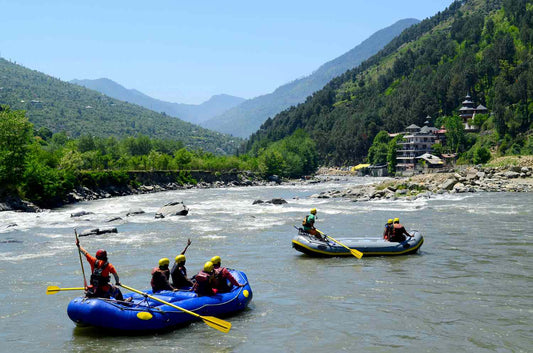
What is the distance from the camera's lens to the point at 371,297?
58.3 ft

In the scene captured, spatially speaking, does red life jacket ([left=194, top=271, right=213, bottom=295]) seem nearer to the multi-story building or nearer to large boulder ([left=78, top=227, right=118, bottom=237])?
large boulder ([left=78, top=227, right=118, bottom=237])

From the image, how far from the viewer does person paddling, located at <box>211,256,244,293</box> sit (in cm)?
1631

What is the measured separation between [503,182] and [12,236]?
186 feet

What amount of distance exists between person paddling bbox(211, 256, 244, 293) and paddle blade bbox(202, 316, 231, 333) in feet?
5.46

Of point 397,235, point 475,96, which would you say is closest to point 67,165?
point 397,235

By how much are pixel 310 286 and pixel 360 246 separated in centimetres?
599


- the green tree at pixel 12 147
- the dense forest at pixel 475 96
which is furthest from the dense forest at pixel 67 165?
the dense forest at pixel 475 96

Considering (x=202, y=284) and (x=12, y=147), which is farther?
(x=12, y=147)

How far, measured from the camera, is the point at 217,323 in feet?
47.5

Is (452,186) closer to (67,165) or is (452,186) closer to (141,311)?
(67,165)

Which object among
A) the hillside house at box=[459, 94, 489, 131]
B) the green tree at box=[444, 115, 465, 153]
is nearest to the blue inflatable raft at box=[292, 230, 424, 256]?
the green tree at box=[444, 115, 465, 153]

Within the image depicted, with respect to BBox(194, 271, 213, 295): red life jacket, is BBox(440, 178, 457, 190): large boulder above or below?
below

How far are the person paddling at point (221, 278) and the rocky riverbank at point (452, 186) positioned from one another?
4187cm

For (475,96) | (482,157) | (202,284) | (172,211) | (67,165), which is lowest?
(172,211)
